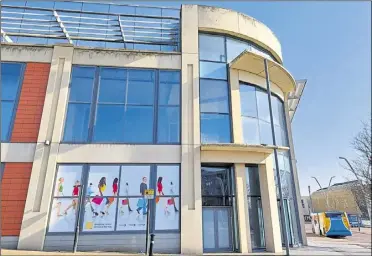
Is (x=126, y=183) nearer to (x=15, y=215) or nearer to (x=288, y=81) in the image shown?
(x=15, y=215)

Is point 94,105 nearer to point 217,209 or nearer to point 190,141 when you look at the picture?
point 190,141

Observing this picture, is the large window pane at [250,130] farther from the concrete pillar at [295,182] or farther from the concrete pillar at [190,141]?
the concrete pillar at [295,182]

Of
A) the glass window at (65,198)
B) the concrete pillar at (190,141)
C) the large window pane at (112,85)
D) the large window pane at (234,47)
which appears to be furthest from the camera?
the large window pane at (234,47)

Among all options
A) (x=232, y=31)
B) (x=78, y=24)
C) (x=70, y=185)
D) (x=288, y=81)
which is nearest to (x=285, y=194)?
(x=288, y=81)

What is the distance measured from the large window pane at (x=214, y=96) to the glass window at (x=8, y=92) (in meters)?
9.36

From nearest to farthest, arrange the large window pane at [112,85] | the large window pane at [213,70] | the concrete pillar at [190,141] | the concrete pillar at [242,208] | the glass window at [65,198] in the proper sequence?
the glass window at [65,198] < the concrete pillar at [190,141] < the concrete pillar at [242,208] < the large window pane at [112,85] < the large window pane at [213,70]

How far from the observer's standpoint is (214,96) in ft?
44.9

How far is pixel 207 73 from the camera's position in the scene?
14.0 meters

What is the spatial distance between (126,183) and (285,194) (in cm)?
896

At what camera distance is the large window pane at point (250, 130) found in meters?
13.4

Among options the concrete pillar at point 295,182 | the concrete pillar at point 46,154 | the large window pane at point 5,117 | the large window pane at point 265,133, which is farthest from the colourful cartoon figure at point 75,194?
the concrete pillar at point 295,182

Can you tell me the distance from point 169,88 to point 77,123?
4963 mm

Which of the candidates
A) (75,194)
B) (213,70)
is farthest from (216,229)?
(213,70)

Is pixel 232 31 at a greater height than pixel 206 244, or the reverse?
pixel 232 31
